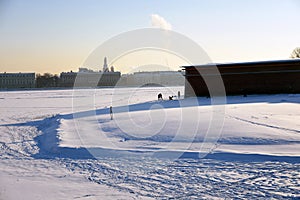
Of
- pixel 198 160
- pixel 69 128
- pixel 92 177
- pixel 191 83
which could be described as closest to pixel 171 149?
pixel 198 160

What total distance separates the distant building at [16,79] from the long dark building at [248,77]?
88425mm

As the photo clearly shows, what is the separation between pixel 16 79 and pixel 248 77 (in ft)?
335

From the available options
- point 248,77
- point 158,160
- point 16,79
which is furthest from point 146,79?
point 158,160

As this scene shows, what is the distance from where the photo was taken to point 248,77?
2423cm

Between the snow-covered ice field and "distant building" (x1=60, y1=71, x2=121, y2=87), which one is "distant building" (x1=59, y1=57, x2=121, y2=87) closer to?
"distant building" (x1=60, y1=71, x2=121, y2=87)

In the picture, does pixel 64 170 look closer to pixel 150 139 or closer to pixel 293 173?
pixel 150 139

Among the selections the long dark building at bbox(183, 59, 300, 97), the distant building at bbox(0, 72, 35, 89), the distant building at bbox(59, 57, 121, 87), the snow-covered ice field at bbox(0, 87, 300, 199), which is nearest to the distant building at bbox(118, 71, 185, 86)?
the distant building at bbox(59, 57, 121, 87)

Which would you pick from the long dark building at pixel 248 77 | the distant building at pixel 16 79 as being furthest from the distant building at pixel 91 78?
the long dark building at pixel 248 77

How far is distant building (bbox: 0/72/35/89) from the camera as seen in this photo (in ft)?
339

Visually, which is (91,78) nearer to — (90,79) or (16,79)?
(90,79)

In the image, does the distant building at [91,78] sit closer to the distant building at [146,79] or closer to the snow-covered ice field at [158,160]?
the distant building at [146,79]

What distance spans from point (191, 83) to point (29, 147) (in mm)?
18540

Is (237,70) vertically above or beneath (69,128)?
above

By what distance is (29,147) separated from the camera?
8930mm
